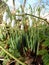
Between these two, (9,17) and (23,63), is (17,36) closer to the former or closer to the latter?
(9,17)

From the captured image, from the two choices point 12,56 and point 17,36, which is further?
point 17,36

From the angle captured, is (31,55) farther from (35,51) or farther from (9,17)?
(9,17)

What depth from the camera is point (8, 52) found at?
6.77 feet

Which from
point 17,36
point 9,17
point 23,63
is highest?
point 9,17

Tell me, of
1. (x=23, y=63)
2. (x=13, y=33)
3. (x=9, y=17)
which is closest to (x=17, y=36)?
(x=13, y=33)

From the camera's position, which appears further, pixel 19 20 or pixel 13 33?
pixel 19 20

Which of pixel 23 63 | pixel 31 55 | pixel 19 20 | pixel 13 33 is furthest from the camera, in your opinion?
pixel 19 20

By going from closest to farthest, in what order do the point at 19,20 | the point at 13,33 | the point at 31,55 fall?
the point at 31,55 < the point at 13,33 < the point at 19,20

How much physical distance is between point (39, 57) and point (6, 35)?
61cm

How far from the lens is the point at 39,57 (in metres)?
2.11

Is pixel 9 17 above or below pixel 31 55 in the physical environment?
above

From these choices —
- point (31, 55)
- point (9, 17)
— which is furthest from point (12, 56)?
point (9, 17)

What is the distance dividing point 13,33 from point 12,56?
1.11 feet

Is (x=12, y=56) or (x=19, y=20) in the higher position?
(x=19, y=20)
